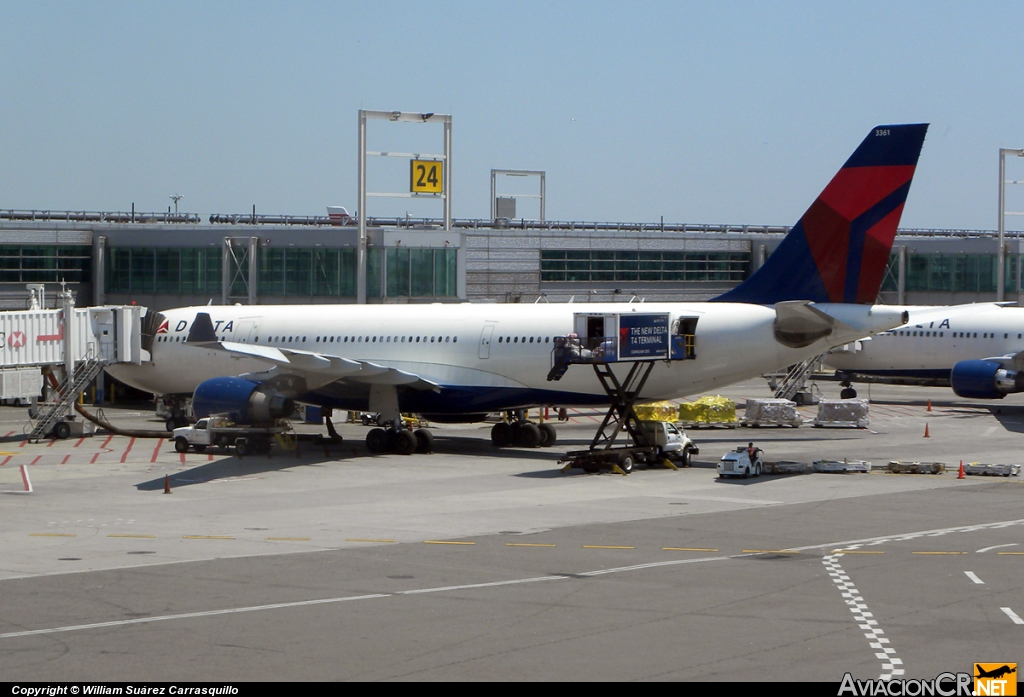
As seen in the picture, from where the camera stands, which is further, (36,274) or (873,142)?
(36,274)

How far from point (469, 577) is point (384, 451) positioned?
1997 centimetres

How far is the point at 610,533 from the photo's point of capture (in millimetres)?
24219

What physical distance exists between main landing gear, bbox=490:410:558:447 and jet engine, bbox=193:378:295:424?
22.0 ft

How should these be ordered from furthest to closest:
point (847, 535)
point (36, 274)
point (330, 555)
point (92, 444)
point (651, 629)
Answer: point (36, 274) < point (92, 444) < point (847, 535) < point (330, 555) < point (651, 629)

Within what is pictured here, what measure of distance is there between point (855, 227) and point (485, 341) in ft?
36.3

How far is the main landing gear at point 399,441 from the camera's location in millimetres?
39188

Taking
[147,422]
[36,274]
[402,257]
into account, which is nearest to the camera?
[147,422]

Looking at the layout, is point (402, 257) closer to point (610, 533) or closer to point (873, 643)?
point (610, 533)

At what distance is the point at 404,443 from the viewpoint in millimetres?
39156

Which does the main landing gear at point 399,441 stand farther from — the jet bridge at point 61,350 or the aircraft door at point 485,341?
the jet bridge at point 61,350

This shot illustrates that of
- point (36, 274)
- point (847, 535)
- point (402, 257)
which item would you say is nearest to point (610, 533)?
point (847, 535)

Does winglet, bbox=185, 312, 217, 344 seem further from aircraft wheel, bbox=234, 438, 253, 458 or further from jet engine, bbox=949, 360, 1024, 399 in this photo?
jet engine, bbox=949, 360, 1024, 399

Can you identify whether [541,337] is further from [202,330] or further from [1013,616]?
[1013,616]

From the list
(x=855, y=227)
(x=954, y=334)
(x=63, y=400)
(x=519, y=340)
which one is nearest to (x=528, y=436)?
(x=519, y=340)
